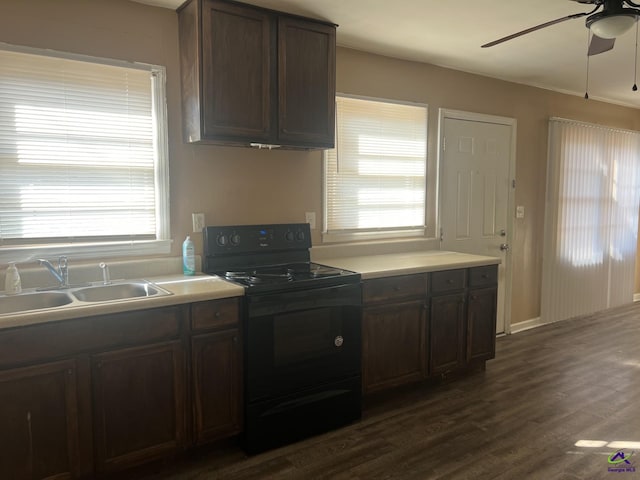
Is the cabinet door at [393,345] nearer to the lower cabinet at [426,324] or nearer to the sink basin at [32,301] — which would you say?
the lower cabinet at [426,324]

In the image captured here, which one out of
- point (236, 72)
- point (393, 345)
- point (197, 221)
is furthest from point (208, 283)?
point (393, 345)

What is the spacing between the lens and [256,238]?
3.02 meters

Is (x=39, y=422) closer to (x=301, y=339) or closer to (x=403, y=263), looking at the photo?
(x=301, y=339)

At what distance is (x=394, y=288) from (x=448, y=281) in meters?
0.51

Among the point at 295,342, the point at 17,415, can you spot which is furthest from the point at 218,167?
the point at 17,415

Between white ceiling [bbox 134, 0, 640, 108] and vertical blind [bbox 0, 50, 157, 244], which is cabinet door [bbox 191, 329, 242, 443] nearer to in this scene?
vertical blind [bbox 0, 50, 157, 244]

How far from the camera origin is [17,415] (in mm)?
1908

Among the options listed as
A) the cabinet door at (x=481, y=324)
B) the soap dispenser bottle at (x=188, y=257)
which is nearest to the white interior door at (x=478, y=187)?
the cabinet door at (x=481, y=324)

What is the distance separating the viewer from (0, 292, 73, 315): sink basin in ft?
7.36

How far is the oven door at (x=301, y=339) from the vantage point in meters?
2.46

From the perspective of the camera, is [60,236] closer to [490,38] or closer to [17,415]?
[17,415]

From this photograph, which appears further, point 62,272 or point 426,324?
point 426,324

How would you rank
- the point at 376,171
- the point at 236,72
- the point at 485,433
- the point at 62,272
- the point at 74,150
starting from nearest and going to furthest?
1. the point at 62,272
2. the point at 74,150
3. the point at 236,72
4. the point at 485,433
5. the point at 376,171

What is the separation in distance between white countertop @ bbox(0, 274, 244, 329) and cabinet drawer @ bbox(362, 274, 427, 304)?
88cm
